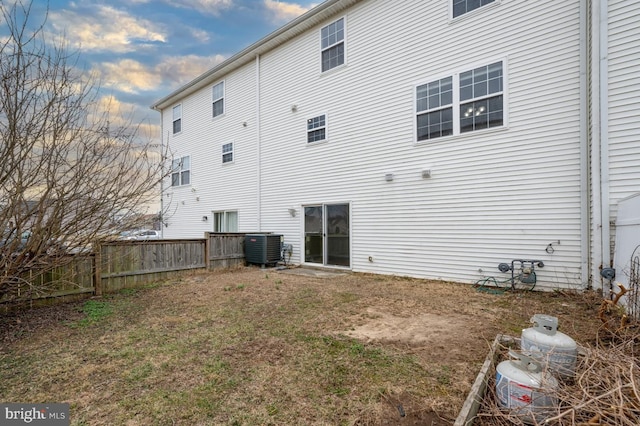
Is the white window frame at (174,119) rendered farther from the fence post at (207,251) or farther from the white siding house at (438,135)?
the fence post at (207,251)

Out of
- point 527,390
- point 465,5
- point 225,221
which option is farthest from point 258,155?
point 527,390

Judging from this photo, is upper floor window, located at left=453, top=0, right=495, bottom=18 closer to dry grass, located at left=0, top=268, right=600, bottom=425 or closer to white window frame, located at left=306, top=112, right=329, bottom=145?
white window frame, located at left=306, top=112, right=329, bottom=145

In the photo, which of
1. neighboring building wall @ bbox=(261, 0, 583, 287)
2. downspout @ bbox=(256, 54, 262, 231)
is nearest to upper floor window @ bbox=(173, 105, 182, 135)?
downspout @ bbox=(256, 54, 262, 231)

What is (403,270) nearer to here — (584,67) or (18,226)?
(584,67)

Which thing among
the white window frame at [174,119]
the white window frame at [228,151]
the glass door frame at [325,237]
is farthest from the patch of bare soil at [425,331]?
the white window frame at [174,119]

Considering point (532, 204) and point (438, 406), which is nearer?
point (438, 406)

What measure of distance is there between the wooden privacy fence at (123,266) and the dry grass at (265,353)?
15.0 inches

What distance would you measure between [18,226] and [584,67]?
9277mm

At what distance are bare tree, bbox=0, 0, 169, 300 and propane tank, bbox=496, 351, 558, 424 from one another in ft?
17.1

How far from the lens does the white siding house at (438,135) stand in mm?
5543

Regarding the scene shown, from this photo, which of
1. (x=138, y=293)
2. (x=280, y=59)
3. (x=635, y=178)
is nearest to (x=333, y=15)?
(x=280, y=59)

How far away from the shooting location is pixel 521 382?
82.7 inches

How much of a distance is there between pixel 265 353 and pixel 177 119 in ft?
47.7

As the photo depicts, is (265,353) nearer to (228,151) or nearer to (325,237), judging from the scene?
(325,237)
